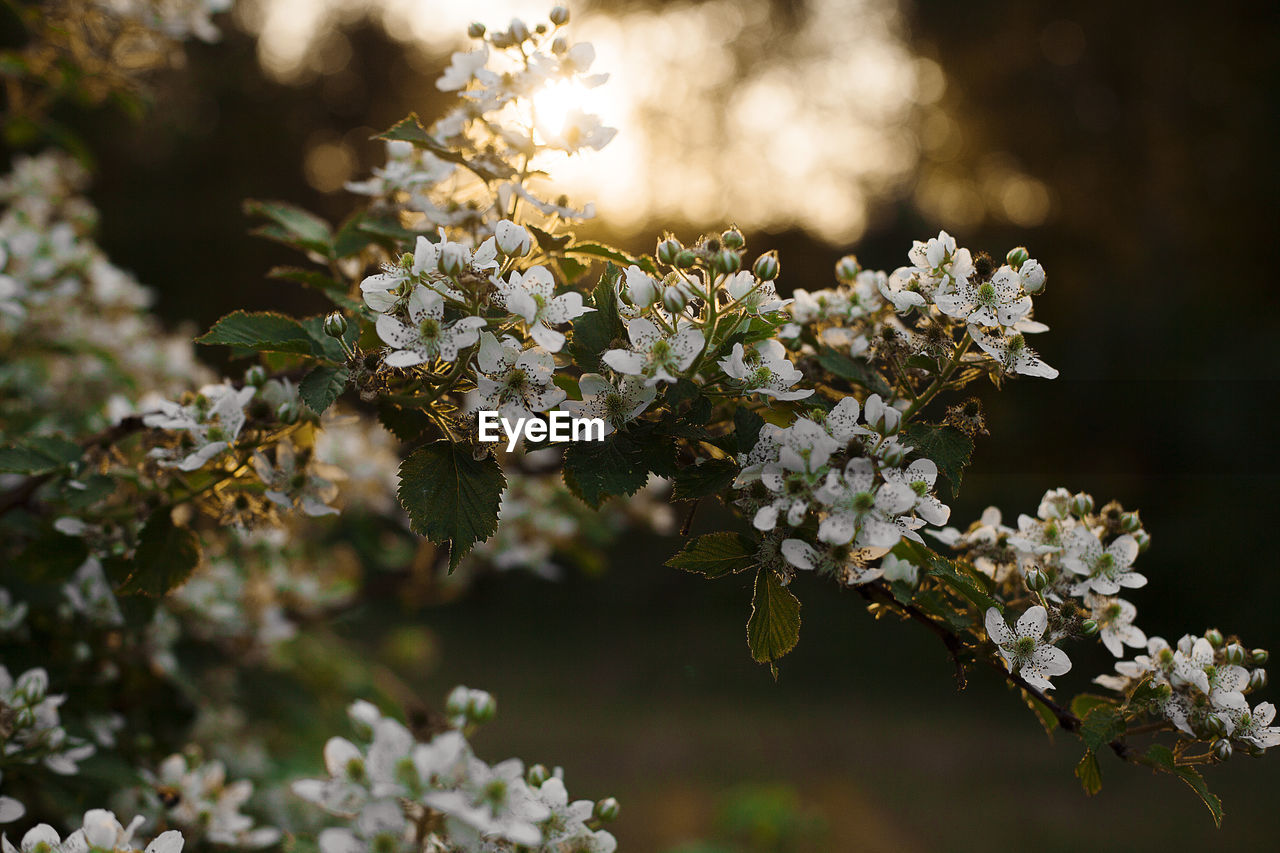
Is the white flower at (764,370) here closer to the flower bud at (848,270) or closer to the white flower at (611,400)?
the white flower at (611,400)

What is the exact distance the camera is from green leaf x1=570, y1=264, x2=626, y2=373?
1051mm

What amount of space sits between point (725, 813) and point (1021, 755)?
298 centimetres

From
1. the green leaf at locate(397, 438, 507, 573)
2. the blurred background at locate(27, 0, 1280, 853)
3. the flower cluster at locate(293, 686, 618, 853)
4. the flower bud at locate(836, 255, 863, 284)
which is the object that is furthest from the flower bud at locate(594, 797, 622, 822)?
the blurred background at locate(27, 0, 1280, 853)

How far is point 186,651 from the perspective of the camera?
8.57 ft

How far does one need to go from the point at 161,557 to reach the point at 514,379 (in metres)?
0.68

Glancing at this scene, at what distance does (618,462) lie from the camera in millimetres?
1034

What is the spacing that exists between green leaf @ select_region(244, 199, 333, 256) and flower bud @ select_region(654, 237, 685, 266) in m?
0.67

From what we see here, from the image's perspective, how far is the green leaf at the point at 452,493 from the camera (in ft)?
3.39

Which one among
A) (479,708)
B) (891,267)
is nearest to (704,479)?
(479,708)

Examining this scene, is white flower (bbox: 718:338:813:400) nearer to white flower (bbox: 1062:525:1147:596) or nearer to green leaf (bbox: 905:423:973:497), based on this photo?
green leaf (bbox: 905:423:973:497)

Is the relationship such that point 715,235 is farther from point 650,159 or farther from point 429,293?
point 650,159

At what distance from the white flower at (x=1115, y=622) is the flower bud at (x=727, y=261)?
679 mm

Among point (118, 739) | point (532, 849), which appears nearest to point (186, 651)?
point (118, 739)

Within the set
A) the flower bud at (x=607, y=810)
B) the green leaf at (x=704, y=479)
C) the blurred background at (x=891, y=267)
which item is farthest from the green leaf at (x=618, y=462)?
the blurred background at (x=891, y=267)
